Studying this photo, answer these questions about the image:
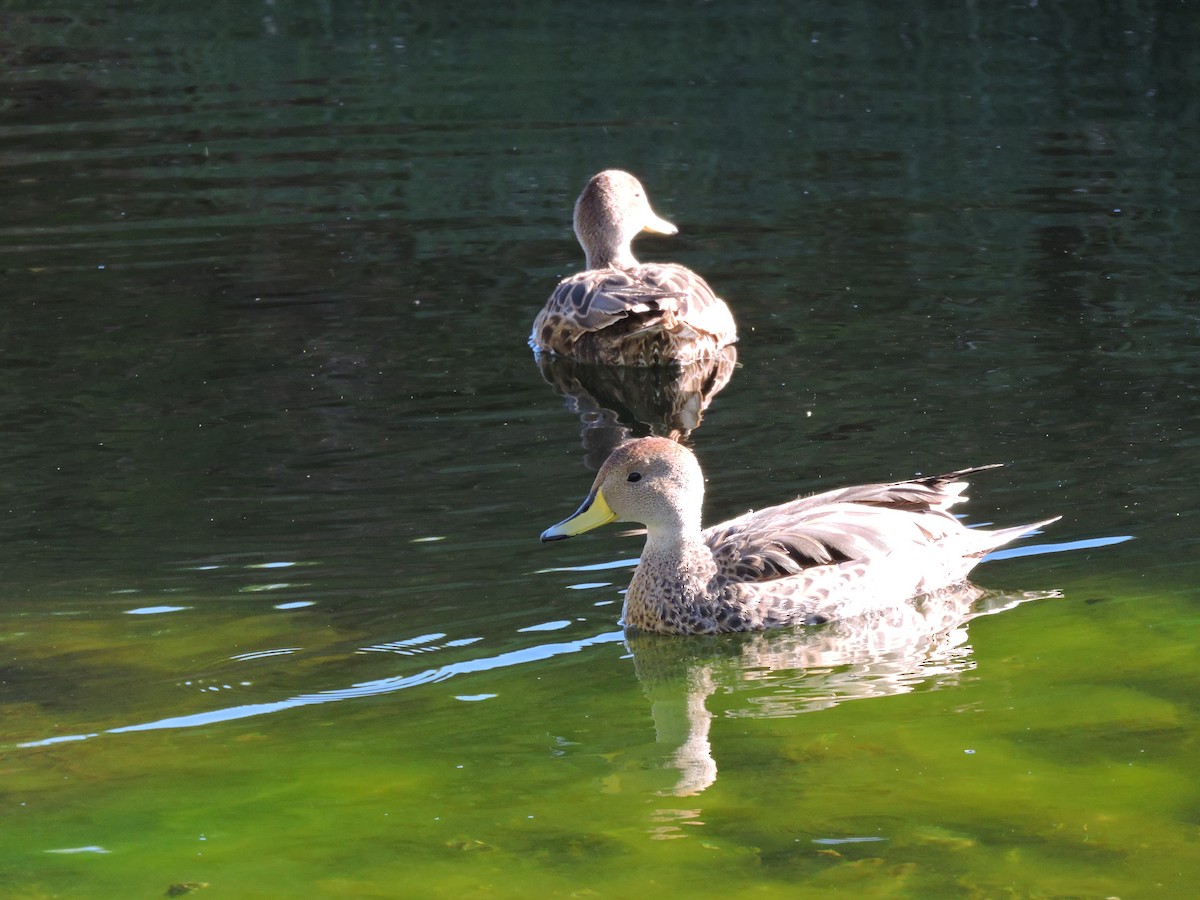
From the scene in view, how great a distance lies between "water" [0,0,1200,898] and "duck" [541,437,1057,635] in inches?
6.8

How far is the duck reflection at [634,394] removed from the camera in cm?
1035

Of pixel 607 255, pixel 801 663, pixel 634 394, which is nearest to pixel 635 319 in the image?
pixel 634 394

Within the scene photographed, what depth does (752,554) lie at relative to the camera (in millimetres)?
7656

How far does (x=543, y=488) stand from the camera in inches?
356

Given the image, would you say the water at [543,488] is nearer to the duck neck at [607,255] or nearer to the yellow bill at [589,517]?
the yellow bill at [589,517]

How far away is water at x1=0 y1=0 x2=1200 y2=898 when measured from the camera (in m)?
5.55

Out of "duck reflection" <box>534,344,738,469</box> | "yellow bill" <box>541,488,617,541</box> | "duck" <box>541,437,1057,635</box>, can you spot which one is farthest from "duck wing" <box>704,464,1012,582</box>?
"duck reflection" <box>534,344,738,469</box>

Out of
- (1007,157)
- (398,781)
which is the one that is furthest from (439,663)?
(1007,157)

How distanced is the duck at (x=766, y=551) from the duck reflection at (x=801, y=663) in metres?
0.09

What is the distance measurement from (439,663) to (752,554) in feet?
4.67

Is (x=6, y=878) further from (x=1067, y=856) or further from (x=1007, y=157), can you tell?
(x=1007, y=157)

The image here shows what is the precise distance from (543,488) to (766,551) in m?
1.68

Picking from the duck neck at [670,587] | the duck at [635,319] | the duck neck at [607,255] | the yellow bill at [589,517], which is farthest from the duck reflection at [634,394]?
the duck neck at [670,587]

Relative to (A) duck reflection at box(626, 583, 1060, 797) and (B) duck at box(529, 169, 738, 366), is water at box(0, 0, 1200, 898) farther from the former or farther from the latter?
(B) duck at box(529, 169, 738, 366)
